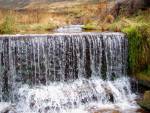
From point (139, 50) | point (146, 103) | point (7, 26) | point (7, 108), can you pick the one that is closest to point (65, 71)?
point (7, 108)

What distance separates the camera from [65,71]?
14.4m

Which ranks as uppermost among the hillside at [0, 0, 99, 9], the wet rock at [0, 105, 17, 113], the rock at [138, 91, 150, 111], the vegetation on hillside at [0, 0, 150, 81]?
the vegetation on hillside at [0, 0, 150, 81]

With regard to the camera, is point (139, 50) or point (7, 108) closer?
point (7, 108)

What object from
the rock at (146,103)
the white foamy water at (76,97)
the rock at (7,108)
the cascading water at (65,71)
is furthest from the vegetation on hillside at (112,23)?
the rock at (7,108)

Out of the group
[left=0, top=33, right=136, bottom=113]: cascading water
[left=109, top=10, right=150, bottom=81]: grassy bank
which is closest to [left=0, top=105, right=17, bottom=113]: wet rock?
[left=0, top=33, right=136, bottom=113]: cascading water

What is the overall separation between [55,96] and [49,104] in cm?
41

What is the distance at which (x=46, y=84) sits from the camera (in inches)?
558

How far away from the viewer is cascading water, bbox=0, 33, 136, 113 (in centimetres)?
1361

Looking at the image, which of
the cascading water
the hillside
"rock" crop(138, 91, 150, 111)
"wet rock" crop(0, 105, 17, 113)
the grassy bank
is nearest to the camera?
"rock" crop(138, 91, 150, 111)

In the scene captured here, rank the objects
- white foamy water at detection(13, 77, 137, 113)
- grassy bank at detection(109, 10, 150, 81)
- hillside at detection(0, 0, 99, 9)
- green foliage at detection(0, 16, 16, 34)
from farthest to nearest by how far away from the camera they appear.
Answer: hillside at detection(0, 0, 99, 9) < green foliage at detection(0, 16, 16, 34) < grassy bank at detection(109, 10, 150, 81) < white foamy water at detection(13, 77, 137, 113)

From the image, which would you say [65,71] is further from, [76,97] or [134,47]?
[134,47]

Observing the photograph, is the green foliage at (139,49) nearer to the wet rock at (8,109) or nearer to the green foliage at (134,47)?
the green foliage at (134,47)

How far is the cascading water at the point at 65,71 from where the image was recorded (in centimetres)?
1361

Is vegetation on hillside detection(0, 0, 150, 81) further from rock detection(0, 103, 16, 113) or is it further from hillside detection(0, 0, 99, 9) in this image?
hillside detection(0, 0, 99, 9)
